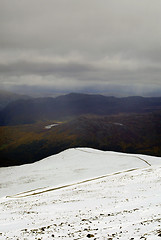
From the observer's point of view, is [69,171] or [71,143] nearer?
[69,171]

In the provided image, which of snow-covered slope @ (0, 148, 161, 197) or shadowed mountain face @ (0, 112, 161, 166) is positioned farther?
shadowed mountain face @ (0, 112, 161, 166)

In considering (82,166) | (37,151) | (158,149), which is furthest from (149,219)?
(158,149)

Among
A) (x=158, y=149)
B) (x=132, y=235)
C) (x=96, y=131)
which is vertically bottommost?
(x=158, y=149)

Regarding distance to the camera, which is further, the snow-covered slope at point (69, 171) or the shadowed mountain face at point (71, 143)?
the shadowed mountain face at point (71, 143)

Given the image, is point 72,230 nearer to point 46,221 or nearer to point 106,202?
point 46,221

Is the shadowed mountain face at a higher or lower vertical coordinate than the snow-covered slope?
lower

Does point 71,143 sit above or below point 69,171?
below

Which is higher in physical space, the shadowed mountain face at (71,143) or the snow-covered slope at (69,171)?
the snow-covered slope at (69,171)

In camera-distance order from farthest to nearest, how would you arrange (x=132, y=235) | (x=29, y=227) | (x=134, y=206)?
(x=134, y=206), (x=29, y=227), (x=132, y=235)
